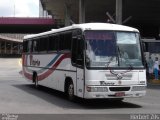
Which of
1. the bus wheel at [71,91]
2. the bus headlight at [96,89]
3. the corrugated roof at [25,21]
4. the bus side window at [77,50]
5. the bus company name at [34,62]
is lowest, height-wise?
the bus wheel at [71,91]

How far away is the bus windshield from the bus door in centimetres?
32

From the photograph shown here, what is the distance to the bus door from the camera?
15453 millimetres

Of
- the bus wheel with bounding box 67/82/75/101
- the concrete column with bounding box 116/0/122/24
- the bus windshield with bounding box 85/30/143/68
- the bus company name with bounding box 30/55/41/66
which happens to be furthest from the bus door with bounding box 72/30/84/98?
the concrete column with bounding box 116/0/122/24

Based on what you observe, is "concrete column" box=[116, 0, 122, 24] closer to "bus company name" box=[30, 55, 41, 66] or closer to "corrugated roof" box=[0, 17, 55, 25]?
"bus company name" box=[30, 55, 41, 66]

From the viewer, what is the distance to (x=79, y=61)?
Answer: 1572cm

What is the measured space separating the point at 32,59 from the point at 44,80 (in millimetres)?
2773

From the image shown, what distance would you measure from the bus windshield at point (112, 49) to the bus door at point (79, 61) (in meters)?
0.32

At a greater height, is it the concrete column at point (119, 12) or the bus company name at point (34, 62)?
the concrete column at point (119, 12)

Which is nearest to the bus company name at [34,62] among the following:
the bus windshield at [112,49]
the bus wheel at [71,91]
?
the bus wheel at [71,91]

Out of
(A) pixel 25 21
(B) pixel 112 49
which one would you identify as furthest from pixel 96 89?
(A) pixel 25 21

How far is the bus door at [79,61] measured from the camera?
50.7ft

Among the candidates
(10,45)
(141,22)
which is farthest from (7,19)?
(10,45)

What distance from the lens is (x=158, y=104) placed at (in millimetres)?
16688

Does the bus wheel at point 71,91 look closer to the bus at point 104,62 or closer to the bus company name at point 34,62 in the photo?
the bus at point 104,62
